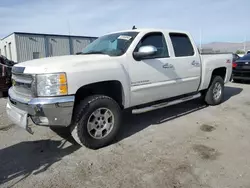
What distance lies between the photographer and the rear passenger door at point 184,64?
4.64 meters

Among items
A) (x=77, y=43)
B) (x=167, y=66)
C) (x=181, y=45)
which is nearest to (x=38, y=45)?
(x=77, y=43)

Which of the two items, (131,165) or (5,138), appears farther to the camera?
(5,138)

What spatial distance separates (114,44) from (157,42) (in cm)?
90

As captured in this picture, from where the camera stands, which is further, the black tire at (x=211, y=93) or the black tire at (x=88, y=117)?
the black tire at (x=211, y=93)

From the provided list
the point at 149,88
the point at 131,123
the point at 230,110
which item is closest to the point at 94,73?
the point at 149,88

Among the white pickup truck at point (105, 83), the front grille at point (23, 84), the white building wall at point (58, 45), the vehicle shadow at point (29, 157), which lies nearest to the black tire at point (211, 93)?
the white pickup truck at point (105, 83)

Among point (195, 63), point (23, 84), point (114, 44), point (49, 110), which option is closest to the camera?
point (49, 110)

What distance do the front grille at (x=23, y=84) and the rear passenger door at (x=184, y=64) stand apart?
2.60m

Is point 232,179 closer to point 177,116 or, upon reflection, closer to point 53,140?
point 177,116

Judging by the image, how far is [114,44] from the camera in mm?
4246

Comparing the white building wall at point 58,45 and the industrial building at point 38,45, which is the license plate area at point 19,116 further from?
the white building wall at point 58,45

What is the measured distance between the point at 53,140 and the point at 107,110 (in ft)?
3.99

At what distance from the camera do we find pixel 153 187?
2.56 metres

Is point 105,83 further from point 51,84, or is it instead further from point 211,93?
point 211,93
